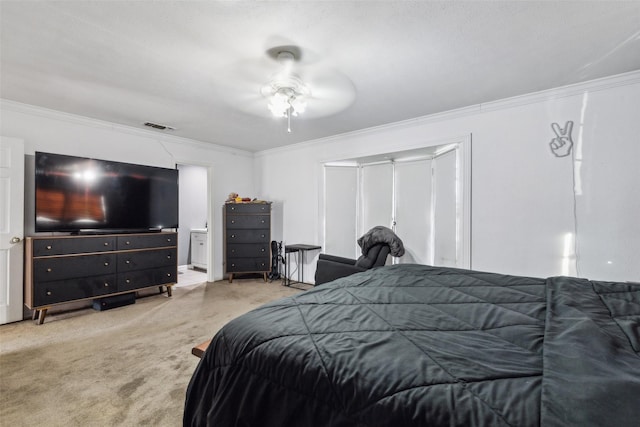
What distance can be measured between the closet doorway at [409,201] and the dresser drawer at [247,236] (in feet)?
3.67

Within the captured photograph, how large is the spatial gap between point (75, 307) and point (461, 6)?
16.3ft

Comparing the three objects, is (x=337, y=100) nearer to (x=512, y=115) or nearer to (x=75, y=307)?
(x=512, y=115)

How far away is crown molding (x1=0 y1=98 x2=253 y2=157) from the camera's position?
10.5 feet

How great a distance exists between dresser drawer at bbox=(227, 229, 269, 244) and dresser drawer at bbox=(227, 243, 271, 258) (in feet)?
0.23

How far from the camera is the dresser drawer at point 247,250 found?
4.96 metres

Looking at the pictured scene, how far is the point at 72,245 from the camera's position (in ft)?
10.6

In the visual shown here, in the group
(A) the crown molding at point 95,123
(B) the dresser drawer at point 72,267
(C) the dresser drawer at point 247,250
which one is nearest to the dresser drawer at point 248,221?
(C) the dresser drawer at point 247,250

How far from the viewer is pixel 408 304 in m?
1.35

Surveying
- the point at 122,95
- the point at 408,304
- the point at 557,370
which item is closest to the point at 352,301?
the point at 408,304

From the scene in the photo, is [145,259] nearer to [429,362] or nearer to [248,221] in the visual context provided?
[248,221]

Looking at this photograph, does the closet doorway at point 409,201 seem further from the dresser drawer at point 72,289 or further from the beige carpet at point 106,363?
the dresser drawer at point 72,289

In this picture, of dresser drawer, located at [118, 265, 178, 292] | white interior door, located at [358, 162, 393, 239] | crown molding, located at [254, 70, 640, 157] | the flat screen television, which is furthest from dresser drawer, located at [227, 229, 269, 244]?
crown molding, located at [254, 70, 640, 157]

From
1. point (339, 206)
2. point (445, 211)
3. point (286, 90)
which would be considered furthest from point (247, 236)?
point (445, 211)

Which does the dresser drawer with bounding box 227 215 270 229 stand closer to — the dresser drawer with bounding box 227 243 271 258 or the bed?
the dresser drawer with bounding box 227 243 271 258
